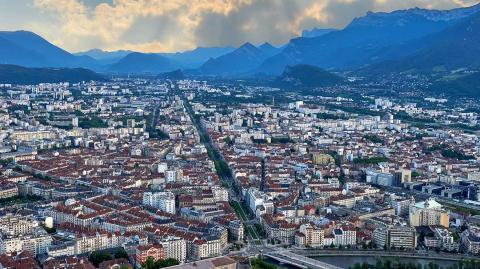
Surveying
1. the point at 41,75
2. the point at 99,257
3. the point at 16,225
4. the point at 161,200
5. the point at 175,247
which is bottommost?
the point at 99,257

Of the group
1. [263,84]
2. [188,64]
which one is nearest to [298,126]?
[263,84]

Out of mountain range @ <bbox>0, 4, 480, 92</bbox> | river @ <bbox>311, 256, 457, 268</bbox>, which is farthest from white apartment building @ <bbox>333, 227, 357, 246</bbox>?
mountain range @ <bbox>0, 4, 480, 92</bbox>

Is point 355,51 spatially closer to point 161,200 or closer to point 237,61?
point 237,61

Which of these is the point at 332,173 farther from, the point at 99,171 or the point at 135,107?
the point at 135,107

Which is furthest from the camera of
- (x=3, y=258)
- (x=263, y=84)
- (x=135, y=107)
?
(x=263, y=84)

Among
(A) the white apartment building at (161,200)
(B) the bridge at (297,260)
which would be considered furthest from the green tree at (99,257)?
(A) the white apartment building at (161,200)

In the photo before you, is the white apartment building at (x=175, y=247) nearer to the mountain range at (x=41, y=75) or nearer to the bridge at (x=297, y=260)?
the bridge at (x=297, y=260)

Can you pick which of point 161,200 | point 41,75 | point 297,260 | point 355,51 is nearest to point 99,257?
point 297,260

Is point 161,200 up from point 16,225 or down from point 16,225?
up
